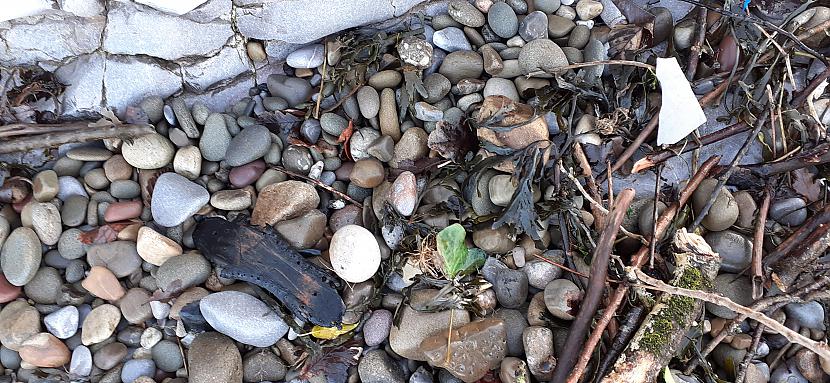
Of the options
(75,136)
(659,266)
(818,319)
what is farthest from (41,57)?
(818,319)

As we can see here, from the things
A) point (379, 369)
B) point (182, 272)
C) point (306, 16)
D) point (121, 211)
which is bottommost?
point (379, 369)

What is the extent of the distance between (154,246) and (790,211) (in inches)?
114

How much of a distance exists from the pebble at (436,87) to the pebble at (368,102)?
24 cm

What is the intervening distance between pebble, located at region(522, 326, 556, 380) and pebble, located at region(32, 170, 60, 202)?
7.47 feet

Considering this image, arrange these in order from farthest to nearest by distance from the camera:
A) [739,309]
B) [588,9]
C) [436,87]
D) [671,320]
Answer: [588,9] → [436,87] → [671,320] → [739,309]

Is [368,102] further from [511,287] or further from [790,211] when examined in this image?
[790,211]

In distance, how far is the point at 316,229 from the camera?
2.63 meters

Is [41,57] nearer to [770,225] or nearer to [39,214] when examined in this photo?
[39,214]

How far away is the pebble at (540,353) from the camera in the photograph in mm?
2363

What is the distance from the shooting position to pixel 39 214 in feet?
8.68

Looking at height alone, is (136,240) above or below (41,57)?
below

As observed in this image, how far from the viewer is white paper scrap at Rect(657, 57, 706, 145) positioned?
8.45 feet

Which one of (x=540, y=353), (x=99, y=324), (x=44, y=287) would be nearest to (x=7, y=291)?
(x=44, y=287)

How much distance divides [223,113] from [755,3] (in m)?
2.72
